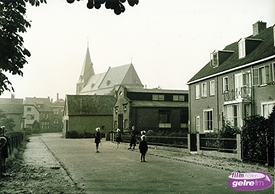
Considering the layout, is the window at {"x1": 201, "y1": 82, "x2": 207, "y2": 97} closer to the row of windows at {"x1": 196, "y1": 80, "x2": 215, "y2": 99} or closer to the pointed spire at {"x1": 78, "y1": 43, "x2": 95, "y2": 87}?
the row of windows at {"x1": 196, "y1": 80, "x2": 215, "y2": 99}

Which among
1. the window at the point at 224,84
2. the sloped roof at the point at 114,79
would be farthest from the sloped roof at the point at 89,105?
the window at the point at 224,84

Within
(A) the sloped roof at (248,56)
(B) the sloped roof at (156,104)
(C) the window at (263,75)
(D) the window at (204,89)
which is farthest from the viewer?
(B) the sloped roof at (156,104)

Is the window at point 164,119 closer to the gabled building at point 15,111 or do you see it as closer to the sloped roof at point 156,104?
the sloped roof at point 156,104

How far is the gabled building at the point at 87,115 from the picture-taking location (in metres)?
52.1

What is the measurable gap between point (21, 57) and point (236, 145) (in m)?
12.0

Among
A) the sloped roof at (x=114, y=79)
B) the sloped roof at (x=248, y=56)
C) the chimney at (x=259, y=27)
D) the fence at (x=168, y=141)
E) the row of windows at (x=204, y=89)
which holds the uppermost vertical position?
the sloped roof at (x=114, y=79)

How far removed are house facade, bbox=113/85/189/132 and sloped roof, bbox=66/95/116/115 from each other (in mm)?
8209

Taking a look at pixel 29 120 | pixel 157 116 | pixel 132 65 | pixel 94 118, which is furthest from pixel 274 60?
pixel 29 120

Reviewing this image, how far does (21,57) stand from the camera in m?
7.65

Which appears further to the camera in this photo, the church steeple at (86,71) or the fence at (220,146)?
the church steeple at (86,71)

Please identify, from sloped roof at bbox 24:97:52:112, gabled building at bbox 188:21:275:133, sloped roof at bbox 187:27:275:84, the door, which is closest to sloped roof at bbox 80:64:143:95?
sloped roof at bbox 24:97:52:112

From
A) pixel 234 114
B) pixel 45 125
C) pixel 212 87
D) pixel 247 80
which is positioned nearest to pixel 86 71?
pixel 45 125

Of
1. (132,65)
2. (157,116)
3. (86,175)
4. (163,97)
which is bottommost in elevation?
(86,175)

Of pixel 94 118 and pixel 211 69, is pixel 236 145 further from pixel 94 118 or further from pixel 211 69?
pixel 94 118
